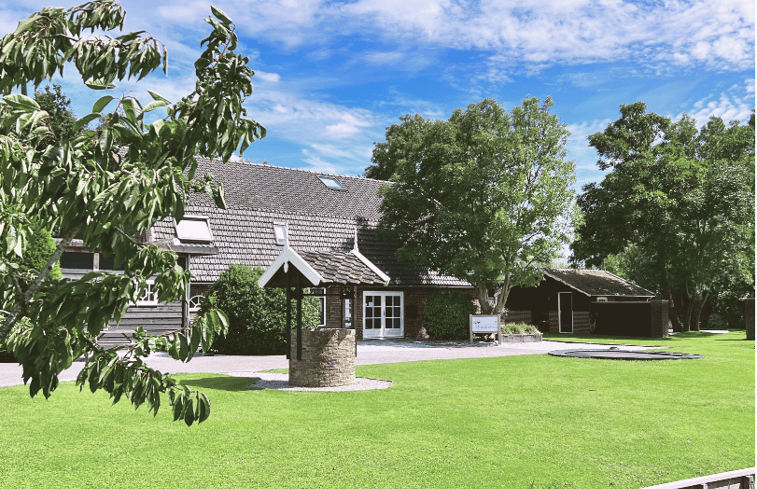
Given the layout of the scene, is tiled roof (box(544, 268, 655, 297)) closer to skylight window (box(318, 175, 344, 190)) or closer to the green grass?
skylight window (box(318, 175, 344, 190))

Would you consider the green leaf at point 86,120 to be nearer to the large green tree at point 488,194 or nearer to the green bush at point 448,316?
the large green tree at point 488,194

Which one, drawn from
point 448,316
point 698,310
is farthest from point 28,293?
point 698,310

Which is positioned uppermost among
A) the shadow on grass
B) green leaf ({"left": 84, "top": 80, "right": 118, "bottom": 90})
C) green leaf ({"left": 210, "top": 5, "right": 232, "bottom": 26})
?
green leaf ({"left": 210, "top": 5, "right": 232, "bottom": 26})

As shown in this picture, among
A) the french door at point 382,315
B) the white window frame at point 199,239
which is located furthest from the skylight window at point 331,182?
the white window frame at point 199,239

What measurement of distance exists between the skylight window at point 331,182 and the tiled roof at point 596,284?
40.6 feet

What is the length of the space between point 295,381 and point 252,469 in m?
5.94

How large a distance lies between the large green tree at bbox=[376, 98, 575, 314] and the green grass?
12.7m

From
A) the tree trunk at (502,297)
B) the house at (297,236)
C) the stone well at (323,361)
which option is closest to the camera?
the stone well at (323,361)

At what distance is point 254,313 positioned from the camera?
1852 cm

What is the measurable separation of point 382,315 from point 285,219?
573 centimetres

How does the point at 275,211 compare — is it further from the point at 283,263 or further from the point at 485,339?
the point at 283,263

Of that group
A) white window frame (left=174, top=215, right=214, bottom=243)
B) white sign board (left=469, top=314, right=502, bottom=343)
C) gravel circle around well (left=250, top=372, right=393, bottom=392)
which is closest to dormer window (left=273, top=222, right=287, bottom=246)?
white window frame (left=174, top=215, right=214, bottom=243)

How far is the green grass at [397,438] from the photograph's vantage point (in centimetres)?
611

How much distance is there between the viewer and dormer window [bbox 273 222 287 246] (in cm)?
2548
